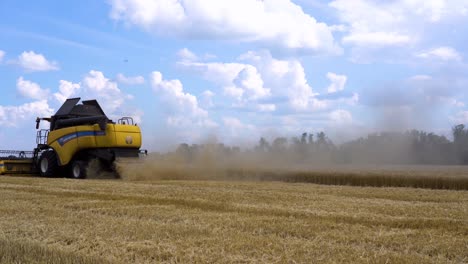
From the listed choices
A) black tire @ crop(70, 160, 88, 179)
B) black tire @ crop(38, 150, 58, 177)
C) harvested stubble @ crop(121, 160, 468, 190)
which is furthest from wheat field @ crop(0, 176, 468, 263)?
black tire @ crop(38, 150, 58, 177)

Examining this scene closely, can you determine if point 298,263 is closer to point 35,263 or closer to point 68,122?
point 35,263

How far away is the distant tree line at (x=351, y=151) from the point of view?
26769mm

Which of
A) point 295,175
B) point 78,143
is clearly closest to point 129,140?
point 78,143

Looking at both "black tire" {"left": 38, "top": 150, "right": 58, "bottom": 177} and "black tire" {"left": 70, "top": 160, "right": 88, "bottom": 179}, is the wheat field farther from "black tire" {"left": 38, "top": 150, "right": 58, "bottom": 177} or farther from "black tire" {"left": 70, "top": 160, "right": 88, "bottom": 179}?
"black tire" {"left": 38, "top": 150, "right": 58, "bottom": 177}

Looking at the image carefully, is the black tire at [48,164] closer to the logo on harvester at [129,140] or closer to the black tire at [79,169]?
the black tire at [79,169]

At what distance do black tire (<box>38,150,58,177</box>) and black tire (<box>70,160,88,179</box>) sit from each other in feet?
4.47

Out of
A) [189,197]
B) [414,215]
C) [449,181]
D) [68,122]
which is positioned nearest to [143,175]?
[68,122]

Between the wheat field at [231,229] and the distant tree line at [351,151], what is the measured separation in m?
13.4

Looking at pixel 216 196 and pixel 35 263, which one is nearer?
pixel 35 263

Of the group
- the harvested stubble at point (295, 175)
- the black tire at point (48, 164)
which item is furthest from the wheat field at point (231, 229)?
the black tire at point (48, 164)

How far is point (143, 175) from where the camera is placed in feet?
72.1

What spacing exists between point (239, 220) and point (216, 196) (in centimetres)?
416

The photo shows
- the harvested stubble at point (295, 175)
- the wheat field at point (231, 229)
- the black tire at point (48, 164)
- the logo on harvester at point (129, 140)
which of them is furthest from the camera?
the black tire at point (48, 164)

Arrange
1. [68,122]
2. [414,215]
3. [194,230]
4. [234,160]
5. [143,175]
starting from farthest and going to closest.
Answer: [234,160] < [68,122] < [143,175] < [414,215] < [194,230]
